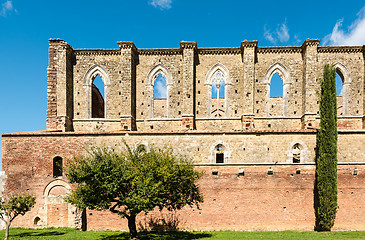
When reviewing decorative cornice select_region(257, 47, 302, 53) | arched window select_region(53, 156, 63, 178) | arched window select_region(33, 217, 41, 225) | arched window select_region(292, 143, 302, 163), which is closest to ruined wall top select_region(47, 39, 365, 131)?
decorative cornice select_region(257, 47, 302, 53)

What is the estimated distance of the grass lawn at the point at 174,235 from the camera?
513 inches

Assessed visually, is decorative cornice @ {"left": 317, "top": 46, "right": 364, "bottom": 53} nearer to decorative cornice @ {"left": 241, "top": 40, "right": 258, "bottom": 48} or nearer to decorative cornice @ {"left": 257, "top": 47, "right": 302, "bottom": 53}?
decorative cornice @ {"left": 257, "top": 47, "right": 302, "bottom": 53}

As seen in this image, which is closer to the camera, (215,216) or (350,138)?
(215,216)

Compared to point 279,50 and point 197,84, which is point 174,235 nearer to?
point 197,84

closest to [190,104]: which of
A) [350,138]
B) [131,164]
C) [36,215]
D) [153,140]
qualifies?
[153,140]

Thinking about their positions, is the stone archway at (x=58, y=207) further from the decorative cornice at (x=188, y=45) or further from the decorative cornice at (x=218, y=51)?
the decorative cornice at (x=218, y=51)

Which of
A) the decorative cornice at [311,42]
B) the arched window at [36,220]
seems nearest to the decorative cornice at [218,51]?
the decorative cornice at [311,42]

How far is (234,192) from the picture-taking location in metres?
15.0

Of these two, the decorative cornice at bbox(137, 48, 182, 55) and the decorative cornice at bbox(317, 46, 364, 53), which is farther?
the decorative cornice at bbox(137, 48, 182, 55)

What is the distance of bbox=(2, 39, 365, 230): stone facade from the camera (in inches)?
586

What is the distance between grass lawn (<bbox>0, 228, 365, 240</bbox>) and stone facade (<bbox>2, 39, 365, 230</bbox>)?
72 cm

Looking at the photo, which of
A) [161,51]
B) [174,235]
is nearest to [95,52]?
[161,51]

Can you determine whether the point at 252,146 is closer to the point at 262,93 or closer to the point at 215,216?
the point at 215,216

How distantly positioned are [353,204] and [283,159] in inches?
166
